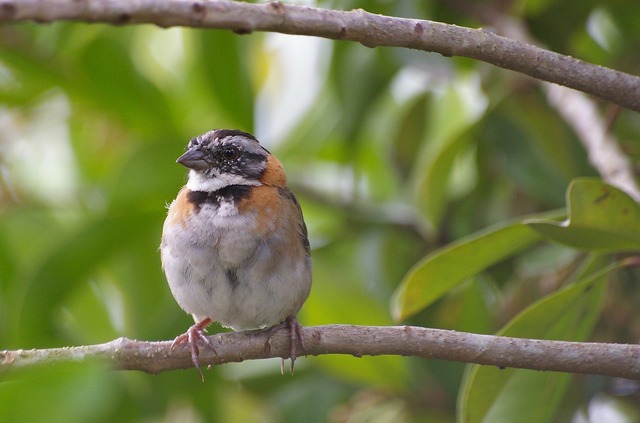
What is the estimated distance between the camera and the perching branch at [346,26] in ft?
6.52

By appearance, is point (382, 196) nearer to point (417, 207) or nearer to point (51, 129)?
point (417, 207)

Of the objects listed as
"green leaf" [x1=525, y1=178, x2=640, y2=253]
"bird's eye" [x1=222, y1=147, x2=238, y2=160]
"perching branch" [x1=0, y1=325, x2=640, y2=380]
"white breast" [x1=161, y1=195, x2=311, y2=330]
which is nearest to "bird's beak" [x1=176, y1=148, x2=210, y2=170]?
"bird's eye" [x1=222, y1=147, x2=238, y2=160]

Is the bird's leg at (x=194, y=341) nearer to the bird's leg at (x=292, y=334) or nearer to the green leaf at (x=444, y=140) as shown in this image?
the bird's leg at (x=292, y=334)

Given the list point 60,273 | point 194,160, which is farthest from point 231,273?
point 60,273

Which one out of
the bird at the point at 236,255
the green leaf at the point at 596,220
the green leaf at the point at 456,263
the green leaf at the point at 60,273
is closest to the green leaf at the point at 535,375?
the green leaf at the point at 596,220

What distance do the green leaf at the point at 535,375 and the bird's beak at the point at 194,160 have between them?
171 centimetres

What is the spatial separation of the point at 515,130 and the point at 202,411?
205cm

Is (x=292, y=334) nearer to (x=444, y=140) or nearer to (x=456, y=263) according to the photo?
(x=456, y=263)

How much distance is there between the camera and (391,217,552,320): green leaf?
3367 millimetres

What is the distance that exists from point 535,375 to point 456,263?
502 mm

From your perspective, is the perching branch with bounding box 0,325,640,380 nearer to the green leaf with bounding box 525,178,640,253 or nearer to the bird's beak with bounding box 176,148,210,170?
the green leaf with bounding box 525,178,640,253

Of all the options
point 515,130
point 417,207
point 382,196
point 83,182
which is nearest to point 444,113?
point 382,196

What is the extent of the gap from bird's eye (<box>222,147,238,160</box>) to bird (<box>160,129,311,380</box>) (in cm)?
16

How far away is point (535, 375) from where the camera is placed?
→ 3.43 m
